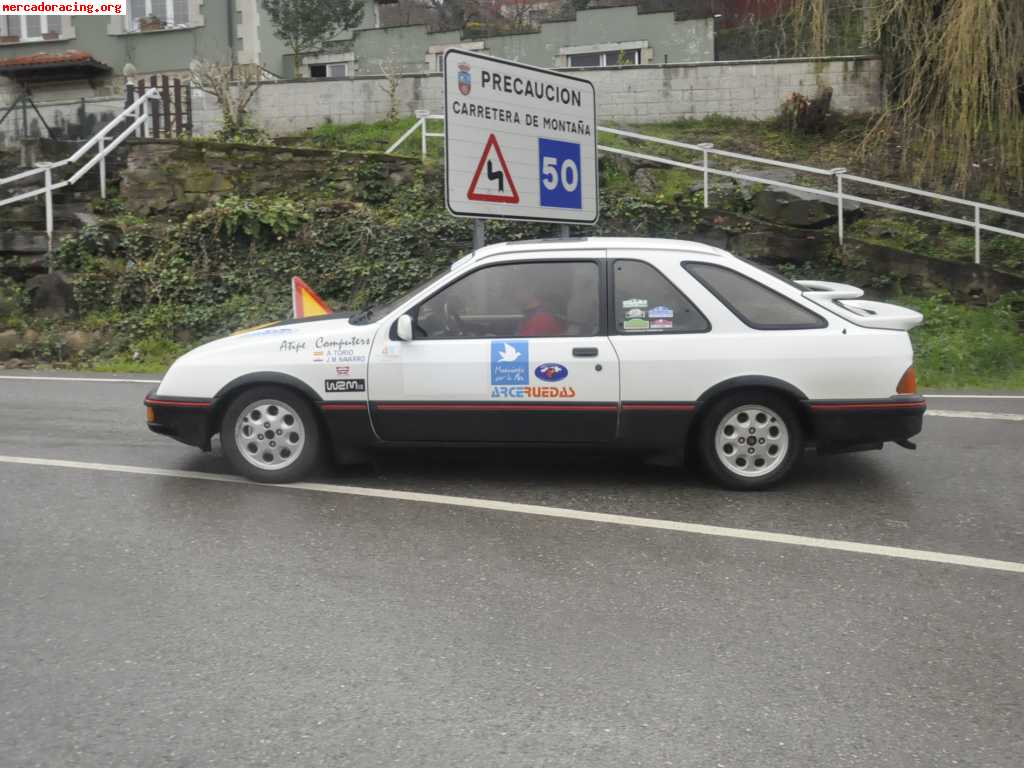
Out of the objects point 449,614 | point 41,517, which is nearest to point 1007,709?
point 449,614

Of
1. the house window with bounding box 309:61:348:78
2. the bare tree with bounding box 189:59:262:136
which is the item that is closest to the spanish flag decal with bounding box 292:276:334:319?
the bare tree with bounding box 189:59:262:136

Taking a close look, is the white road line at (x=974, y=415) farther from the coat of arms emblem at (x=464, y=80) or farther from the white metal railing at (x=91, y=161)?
the white metal railing at (x=91, y=161)

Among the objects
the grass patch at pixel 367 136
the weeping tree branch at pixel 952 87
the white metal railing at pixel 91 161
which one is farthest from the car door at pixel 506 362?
the grass patch at pixel 367 136

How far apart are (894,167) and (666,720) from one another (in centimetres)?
1419

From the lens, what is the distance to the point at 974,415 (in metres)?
9.06

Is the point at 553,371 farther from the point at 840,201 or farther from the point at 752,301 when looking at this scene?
the point at 840,201

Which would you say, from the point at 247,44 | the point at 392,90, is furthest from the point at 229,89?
the point at 247,44

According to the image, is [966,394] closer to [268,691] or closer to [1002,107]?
[1002,107]

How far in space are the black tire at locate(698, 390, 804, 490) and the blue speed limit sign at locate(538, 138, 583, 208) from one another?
5.02 meters

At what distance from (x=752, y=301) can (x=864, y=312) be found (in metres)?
0.84

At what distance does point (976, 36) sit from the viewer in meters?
14.1

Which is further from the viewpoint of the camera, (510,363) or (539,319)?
(539,319)

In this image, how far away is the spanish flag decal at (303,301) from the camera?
1063 centimetres

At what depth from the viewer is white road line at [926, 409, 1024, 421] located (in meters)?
8.95
